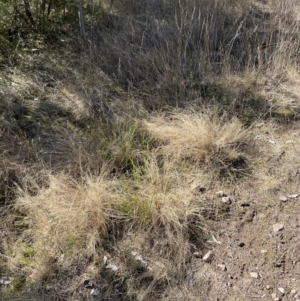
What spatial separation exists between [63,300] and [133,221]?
24.6 inches

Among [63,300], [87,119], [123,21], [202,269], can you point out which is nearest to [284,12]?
[123,21]

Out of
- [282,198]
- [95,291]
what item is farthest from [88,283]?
[282,198]

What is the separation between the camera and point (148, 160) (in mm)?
2719

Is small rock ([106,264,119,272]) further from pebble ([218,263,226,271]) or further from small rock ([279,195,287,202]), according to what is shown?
small rock ([279,195,287,202])

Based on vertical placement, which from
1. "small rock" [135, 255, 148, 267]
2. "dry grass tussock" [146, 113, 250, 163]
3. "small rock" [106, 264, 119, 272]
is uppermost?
"dry grass tussock" [146, 113, 250, 163]

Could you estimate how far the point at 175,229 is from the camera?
2.25 meters

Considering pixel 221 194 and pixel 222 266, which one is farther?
pixel 221 194

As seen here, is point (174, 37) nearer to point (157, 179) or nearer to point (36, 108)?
point (36, 108)

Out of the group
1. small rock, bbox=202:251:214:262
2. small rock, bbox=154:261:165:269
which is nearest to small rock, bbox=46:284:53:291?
small rock, bbox=154:261:165:269

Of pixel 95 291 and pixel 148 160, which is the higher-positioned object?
pixel 148 160

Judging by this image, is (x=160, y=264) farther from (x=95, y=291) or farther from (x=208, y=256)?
(x=95, y=291)

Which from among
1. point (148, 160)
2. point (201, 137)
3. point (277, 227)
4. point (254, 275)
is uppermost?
point (201, 137)

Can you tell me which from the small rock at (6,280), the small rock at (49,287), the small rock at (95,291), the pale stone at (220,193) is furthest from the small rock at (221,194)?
the small rock at (6,280)

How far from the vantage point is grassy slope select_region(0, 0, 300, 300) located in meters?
2.13
